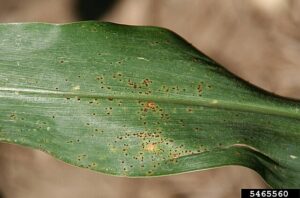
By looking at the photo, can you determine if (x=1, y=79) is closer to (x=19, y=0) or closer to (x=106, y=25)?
(x=106, y=25)

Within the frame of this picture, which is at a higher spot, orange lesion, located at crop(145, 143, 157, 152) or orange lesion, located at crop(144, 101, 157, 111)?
orange lesion, located at crop(144, 101, 157, 111)

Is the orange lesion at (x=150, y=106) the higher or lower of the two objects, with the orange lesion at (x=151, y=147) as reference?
higher

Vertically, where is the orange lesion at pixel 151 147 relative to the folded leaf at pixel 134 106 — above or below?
below

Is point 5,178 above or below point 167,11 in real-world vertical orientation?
below

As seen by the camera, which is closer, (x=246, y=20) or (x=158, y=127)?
(x=158, y=127)

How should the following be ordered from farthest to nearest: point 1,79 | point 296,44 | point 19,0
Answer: point 19,0 → point 296,44 → point 1,79

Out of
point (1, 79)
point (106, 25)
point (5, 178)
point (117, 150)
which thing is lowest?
point (5, 178)

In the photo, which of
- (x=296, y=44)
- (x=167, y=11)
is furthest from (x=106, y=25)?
(x=296, y=44)

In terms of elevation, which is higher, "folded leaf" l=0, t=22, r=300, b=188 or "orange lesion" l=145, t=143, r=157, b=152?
"folded leaf" l=0, t=22, r=300, b=188
